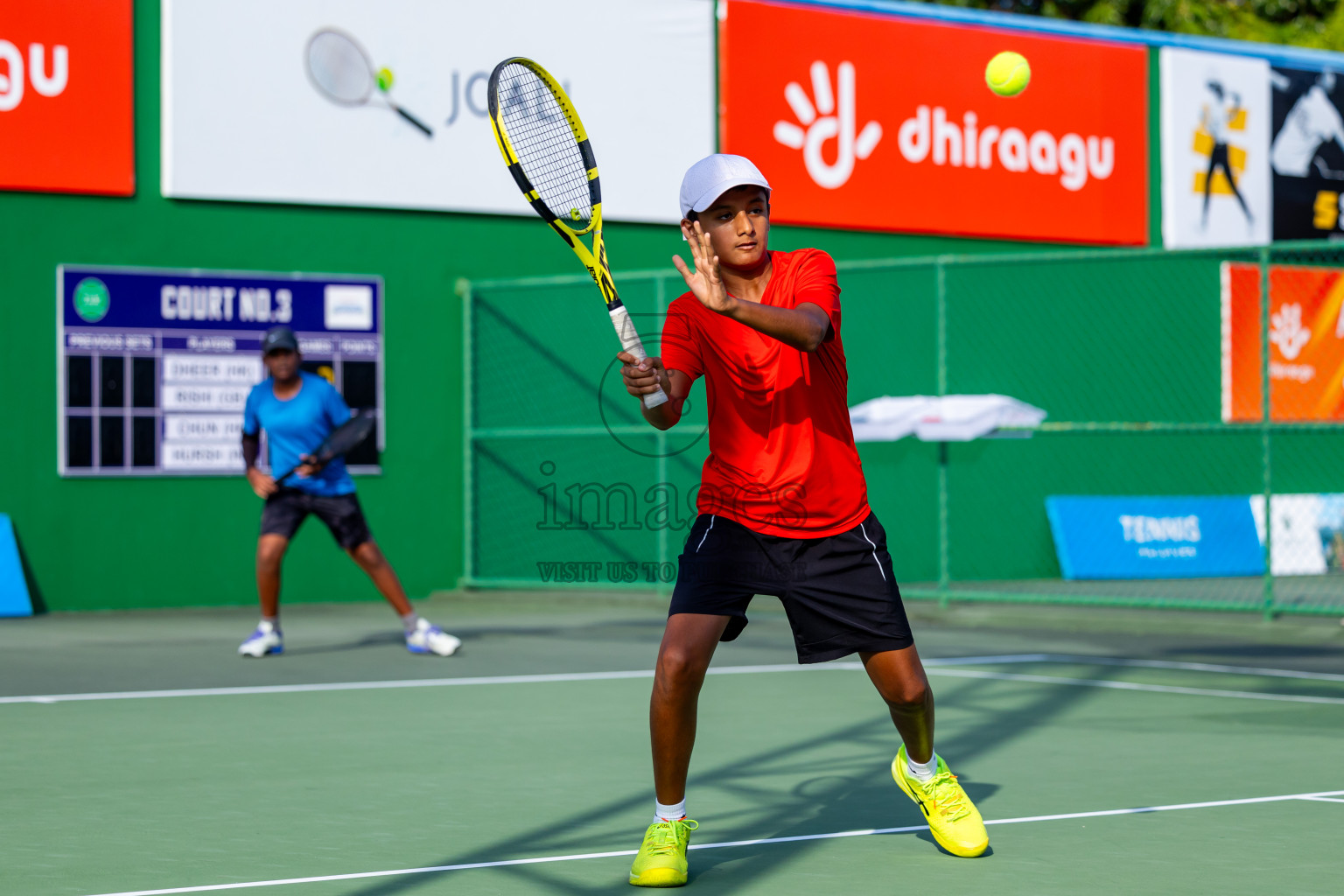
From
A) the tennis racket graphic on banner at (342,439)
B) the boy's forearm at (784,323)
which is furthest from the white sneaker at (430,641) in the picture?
the boy's forearm at (784,323)

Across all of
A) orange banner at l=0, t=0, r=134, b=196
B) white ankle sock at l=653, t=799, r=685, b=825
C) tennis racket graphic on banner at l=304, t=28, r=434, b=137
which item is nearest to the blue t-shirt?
orange banner at l=0, t=0, r=134, b=196

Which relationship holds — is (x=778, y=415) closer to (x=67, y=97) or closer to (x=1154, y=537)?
(x=67, y=97)

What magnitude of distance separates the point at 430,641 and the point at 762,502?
6.72m

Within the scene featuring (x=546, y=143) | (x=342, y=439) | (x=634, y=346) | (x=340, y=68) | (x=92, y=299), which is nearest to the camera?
(x=634, y=346)

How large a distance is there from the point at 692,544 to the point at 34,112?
11332 mm

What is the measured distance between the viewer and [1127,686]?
10.1 m

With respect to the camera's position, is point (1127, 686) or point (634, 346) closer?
point (634, 346)

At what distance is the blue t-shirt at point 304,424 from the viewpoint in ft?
36.9

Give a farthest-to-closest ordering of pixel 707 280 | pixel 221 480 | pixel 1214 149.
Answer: pixel 1214 149, pixel 221 480, pixel 707 280

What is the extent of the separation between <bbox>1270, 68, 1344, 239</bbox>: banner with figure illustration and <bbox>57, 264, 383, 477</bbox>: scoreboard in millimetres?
11038

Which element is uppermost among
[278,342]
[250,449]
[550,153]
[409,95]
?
[409,95]

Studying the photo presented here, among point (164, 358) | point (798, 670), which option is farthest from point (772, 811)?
point (164, 358)

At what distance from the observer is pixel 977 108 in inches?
764

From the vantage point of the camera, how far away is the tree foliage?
3067cm
